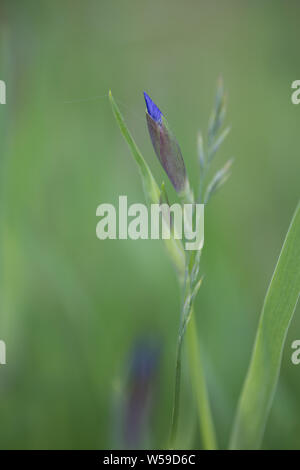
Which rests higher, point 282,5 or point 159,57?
point 282,5

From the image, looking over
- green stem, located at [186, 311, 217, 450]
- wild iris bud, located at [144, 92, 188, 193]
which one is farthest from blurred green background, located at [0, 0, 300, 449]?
wild iris bud, located at [144, 92, 188, 193]

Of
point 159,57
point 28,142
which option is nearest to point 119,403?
point 28,142

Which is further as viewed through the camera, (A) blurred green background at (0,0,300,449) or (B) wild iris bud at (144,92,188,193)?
(A) blurred green background at (0,0,300,449)

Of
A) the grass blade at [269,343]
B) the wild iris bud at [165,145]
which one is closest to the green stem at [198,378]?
the grass blade at [269,343]

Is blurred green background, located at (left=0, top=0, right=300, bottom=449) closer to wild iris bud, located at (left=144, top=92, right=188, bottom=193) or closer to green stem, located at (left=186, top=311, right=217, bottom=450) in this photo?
green stem, located at (left=186, top=311, right=217, bottom=450)

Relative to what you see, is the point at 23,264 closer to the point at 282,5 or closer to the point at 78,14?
the point at 78,14
